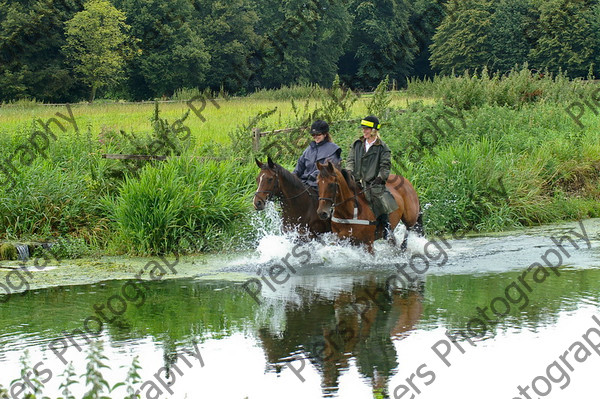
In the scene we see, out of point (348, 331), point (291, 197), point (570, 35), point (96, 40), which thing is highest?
point (291, 197)

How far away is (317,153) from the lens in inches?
520

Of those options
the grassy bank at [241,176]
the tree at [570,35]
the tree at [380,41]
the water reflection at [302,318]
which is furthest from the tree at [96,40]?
the water reflection at [302,318]

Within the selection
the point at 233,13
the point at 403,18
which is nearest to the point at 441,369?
the point at 233,13

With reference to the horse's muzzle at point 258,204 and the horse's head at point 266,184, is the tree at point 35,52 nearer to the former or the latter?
the horse's head at point 266,184

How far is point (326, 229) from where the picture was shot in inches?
511

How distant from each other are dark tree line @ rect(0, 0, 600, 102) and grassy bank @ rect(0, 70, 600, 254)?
3813cm

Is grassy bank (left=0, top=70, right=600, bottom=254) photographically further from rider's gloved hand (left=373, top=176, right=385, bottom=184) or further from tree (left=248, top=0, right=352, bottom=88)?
tree (left=248, top=0, right=352, bottom=88)

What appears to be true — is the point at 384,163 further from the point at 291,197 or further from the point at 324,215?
the point at 291,197

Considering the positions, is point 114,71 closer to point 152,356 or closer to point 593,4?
point 593,4

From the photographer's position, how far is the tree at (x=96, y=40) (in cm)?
5847

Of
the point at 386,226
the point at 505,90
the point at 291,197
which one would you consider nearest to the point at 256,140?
the point at 291,197

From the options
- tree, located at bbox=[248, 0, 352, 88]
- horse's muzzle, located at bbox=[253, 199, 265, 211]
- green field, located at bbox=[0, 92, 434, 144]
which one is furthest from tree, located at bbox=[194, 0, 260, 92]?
horse's muzzle, located at bbox=[253, 199, 265, 211]

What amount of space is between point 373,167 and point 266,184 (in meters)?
1.64

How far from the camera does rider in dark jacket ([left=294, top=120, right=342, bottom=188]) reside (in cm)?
1305
